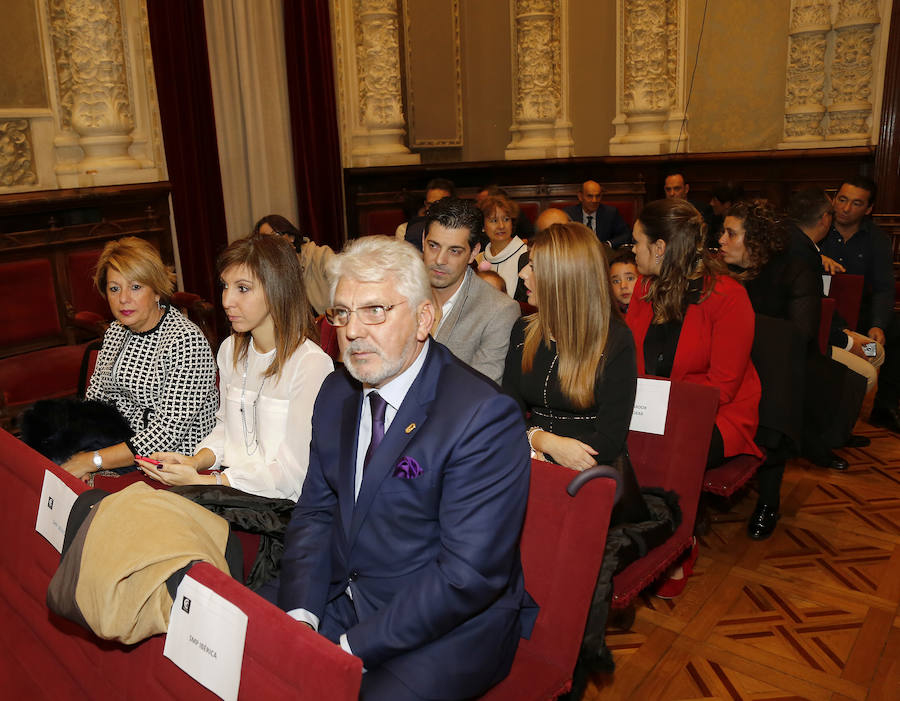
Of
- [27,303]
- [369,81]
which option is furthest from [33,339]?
[369,81]

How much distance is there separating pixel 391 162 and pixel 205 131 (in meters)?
2.20

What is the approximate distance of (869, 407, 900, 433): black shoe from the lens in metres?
4.94

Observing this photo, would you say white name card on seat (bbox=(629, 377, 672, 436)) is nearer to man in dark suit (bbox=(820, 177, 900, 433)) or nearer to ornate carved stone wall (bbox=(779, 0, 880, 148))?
man in dark suit (bbox=(820, 177, 900, 433))

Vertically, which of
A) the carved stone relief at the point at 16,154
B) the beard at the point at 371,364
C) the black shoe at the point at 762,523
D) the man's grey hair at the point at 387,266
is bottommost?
the black shoe at the point at 762,523

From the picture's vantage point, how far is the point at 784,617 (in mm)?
2959

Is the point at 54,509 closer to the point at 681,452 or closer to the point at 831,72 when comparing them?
the point at 681,452

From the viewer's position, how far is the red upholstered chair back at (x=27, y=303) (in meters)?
5.28

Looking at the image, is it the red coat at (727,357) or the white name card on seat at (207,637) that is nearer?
the white name card on seat at (207,637)

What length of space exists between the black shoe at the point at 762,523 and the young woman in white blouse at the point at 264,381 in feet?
7.27

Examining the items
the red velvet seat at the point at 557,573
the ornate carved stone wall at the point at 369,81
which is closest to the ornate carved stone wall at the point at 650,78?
the ornate carved stone wall at the point at 369,81

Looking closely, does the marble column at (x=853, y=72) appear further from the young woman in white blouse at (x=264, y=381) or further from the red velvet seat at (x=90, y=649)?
the red velvet seat at (x=90, y=649)

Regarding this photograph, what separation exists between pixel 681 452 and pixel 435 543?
125cm

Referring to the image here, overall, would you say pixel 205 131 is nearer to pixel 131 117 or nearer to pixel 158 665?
pixel 131 117

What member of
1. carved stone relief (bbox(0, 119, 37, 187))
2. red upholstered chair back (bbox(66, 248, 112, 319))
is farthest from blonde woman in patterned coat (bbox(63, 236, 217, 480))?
carved stone relief (bbox(0, 119, 37, 187))
